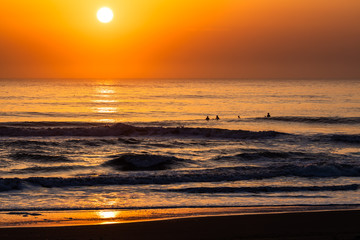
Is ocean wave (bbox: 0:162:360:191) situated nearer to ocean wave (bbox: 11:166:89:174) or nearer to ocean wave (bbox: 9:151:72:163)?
ocean wave (bbox: 11:166:89:174)

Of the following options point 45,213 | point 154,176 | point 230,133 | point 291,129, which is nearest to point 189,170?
point 154,176

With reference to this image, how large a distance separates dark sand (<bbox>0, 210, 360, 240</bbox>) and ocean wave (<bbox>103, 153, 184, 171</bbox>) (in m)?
10.1

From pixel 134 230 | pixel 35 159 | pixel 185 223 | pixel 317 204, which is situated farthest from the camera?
pixel 35 159

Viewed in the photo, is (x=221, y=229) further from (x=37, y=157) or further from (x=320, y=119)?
(x=320, y=119)

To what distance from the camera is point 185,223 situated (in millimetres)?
10664

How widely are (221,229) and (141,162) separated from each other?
12.2m

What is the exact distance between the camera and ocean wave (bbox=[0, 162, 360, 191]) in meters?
16.4

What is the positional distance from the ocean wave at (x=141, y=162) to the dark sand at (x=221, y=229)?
10.1 m

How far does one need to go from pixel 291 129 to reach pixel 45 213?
107 feet

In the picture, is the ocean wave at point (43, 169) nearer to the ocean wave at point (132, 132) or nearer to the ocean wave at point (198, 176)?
the ocean wave at point (198, 176)

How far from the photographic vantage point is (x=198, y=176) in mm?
17844

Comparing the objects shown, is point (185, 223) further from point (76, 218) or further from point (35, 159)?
point (35, 159)

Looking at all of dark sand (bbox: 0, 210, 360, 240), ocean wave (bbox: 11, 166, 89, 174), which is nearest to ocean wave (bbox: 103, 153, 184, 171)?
ocean wave (bbox: 11, 166, 89, 174)

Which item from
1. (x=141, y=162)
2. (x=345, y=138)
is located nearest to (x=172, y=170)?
(x=141, y=162)
